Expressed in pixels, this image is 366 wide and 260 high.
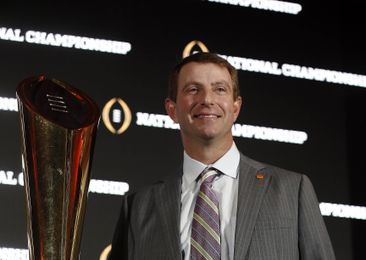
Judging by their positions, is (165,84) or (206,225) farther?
(165,84)

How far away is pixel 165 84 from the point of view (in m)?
3.23

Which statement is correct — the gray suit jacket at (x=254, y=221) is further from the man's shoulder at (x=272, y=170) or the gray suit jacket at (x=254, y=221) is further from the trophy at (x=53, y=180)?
the trophy at (x=53, y=180)

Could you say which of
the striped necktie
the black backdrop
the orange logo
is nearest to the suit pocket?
the striped necktie

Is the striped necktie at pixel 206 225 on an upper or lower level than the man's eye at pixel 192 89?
lower

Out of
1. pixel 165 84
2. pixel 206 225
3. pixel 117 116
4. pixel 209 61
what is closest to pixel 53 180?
pixel 206 225

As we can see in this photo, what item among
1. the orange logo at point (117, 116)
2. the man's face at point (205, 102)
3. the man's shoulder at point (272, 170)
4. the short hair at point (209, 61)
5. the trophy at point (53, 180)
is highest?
the orange logo at point (117, 116)

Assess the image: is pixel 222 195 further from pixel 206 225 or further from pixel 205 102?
pixel 205 102

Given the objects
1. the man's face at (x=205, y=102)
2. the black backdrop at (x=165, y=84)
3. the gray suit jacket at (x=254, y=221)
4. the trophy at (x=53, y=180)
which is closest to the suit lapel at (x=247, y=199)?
the gray suit jacket at (x=254, y=221)

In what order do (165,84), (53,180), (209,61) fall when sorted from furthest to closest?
1. (165,84)
2. (209,61)
3. (53,180)

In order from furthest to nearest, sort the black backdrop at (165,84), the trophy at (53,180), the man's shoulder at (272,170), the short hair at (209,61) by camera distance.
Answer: the black backdrop at (165,84) < the short hair at (209,61) < the man's shoulder at (272,170) < the trophy at (53,180)

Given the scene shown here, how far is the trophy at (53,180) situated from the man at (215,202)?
664 millimetres

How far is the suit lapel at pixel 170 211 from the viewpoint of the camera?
6.20 feet

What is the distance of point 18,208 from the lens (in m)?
2.96

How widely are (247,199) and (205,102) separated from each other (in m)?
0.28
